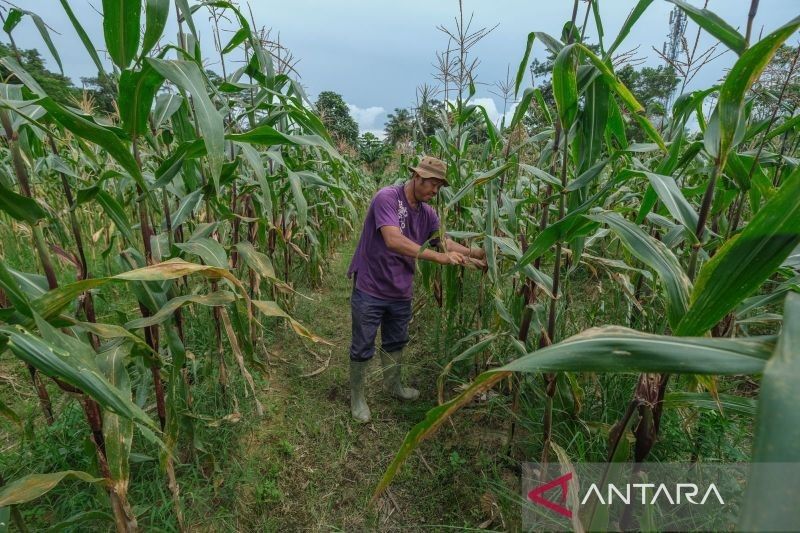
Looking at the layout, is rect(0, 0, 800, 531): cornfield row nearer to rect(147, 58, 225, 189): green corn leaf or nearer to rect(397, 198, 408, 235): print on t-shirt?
rect(147, 58, 225, 189): green corn leaf

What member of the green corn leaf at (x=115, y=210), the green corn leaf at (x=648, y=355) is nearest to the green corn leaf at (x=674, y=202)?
the green corn leaf at (x=648, y=355)

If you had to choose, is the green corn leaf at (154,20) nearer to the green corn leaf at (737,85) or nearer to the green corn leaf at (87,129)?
the green corn leaf at (87,129)

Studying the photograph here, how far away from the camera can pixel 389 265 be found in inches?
99.3

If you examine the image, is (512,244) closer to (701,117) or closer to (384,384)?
(701,117)

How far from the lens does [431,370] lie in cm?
292

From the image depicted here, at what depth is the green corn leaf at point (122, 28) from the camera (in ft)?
3.24

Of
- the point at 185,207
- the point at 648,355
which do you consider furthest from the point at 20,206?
the point at 648,355

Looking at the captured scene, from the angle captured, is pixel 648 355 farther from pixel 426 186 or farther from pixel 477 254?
pixel 426 186

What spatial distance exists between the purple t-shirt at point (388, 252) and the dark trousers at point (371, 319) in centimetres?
5

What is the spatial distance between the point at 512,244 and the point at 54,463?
2.28 m

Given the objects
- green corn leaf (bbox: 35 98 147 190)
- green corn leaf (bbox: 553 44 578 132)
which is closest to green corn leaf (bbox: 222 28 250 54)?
green corn leaf (bbox: 35 98 147 190)

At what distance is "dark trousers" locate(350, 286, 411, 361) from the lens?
255 centimetres

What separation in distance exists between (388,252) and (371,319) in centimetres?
47

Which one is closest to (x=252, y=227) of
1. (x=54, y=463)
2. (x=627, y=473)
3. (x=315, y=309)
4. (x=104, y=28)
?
(x=315, y=309)
